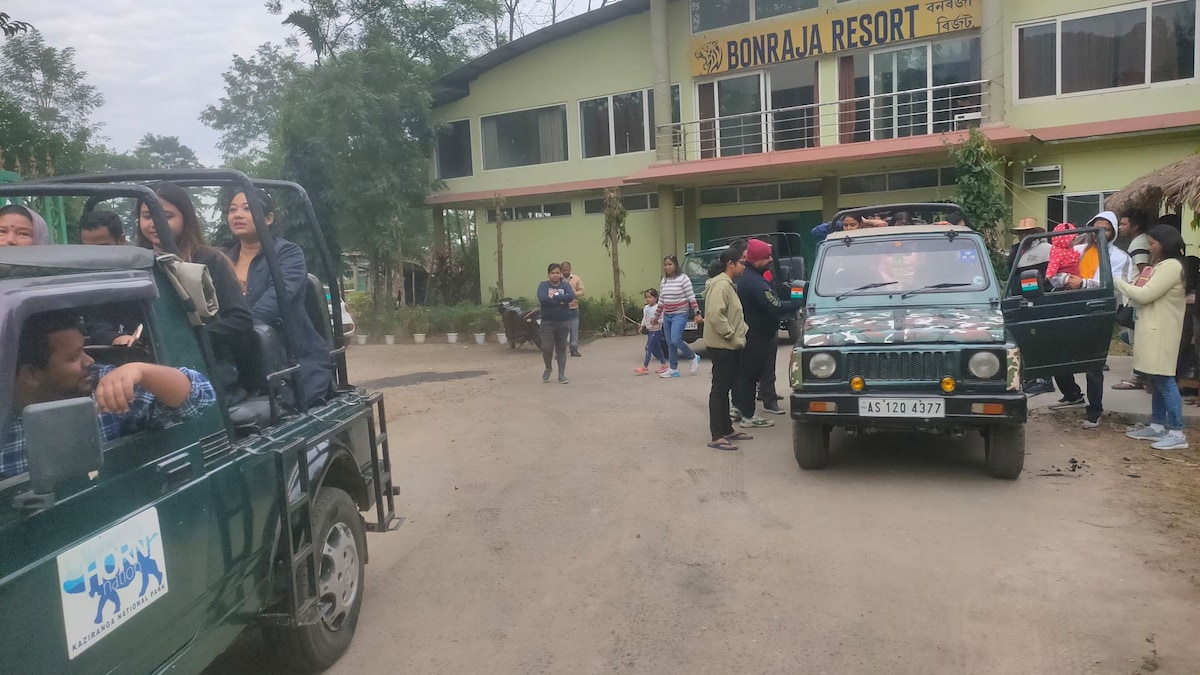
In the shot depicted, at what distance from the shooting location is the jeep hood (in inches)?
240

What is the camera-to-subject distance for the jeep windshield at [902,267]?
6.89 m

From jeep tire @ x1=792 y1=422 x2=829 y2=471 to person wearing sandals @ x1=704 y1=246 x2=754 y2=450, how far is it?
1.02 m

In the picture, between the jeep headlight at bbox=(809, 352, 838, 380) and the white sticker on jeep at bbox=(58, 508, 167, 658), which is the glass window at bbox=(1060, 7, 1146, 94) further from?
the white sticker on jeep at bbox=(58, 508, 167, 658)

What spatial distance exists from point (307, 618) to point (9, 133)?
12452 mm

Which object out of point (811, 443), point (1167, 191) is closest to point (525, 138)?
point (1167, 191)

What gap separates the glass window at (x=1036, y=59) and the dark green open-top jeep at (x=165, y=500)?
16.8 metres

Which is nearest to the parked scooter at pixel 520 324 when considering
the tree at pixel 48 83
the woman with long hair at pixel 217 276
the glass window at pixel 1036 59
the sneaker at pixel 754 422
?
the sneaker at pixel 754 422

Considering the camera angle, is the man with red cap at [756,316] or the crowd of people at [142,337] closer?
the crowd of people at [142,337]

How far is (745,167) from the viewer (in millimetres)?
17844

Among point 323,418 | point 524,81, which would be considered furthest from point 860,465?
point 524,81

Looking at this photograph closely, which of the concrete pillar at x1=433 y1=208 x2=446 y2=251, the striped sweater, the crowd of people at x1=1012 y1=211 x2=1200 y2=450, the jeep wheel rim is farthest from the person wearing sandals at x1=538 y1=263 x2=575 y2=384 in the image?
the concrete pillar at x1=433 y1=208 x2=446 y2=251

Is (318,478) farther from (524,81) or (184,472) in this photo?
(524,81)

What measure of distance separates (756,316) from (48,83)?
3898 centimetres

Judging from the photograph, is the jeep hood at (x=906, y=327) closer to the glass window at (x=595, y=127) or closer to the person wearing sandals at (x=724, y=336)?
the person wearing sandals at (x=724, y=336)
